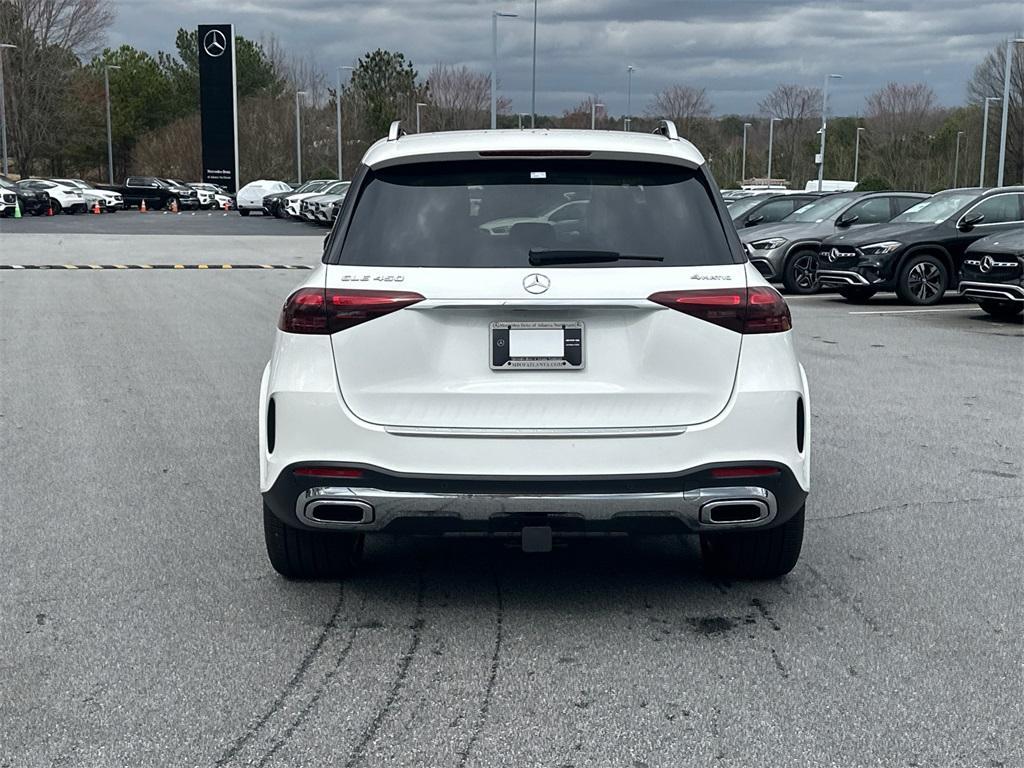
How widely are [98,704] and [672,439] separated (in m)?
2.00

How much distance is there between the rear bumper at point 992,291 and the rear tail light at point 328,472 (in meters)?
12.0

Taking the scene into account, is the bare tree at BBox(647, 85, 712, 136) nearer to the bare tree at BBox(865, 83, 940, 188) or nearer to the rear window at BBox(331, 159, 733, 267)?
the bare tree at BBox(865, 83, 940, 188)

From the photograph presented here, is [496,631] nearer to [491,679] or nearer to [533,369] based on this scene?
[491,679]

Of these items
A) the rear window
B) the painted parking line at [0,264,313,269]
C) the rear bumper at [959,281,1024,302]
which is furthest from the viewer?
the painted parking line at [0,264,313,269]

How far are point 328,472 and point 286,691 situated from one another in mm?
773

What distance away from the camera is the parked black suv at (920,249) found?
17.4m

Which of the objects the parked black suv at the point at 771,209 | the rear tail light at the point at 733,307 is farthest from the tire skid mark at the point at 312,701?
the parked black suv at the point at 771,209

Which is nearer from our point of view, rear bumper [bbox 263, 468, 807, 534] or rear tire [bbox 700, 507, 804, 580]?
rear bumper [bbox 263, 468, 807, 534]

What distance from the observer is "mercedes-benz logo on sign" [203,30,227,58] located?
75.8m

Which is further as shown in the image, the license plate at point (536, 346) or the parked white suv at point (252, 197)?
the parked white suv at point (252, 197)

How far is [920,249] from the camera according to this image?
689 inches

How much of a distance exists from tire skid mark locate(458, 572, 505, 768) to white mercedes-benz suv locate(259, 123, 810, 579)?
37cm

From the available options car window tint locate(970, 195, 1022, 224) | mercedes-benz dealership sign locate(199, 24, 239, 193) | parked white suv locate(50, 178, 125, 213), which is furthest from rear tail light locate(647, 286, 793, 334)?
mercedes-benz dealership sign locate(199, 24, 239, 193)

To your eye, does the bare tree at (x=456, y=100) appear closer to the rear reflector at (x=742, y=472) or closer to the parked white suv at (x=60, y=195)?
the parked white suv at (x=60, y=195)
